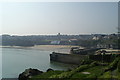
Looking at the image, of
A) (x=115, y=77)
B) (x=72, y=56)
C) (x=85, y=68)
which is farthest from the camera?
(x=72, y=56)

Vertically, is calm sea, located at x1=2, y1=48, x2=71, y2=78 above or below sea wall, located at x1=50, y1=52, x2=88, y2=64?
below

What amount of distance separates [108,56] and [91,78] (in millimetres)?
9410

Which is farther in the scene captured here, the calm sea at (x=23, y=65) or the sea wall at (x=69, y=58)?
the sea wall at (x=69, y=58)

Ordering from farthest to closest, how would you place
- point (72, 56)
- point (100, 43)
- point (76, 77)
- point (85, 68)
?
point (100, 43) → point (72, 56) → point (85, 68) → point (76, 77)

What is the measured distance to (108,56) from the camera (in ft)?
59.1

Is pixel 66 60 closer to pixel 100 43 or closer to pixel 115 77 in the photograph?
pixel 115 77

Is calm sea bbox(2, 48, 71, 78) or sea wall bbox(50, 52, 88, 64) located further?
sea wall bbox(50, 52, 88, 64)

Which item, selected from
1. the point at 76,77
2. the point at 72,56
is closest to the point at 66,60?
the point at 72,56

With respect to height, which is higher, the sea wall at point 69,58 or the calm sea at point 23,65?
the sea wall at point 69,58

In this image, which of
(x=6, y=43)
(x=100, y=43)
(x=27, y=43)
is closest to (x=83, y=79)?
(x=100, y=43)

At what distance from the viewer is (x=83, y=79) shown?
29.2 ft

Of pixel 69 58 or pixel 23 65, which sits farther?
pixel 69 58

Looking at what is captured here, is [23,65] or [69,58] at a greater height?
[69,58]

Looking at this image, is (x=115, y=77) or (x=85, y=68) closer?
(x=115, y=77)
